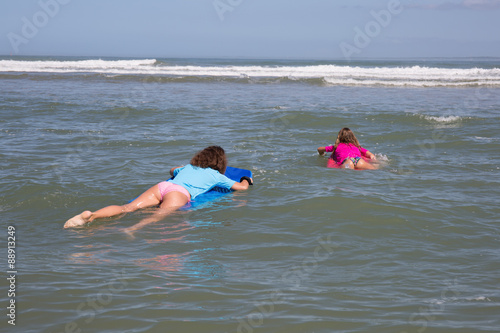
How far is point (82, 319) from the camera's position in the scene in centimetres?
376

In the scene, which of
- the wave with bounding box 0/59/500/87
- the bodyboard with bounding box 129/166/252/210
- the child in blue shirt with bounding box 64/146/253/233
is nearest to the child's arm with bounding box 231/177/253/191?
the child in blue shirt with bounding box 64/146/253/233

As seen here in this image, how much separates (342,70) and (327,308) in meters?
36.3

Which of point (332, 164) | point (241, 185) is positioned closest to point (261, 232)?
point (241, 185)

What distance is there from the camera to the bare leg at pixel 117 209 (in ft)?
19.8

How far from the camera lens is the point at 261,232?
591cm

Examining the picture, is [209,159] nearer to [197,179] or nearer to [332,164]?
[197,179]

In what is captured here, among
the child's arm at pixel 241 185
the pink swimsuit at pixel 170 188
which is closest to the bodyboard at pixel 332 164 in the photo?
the child's arm at pixel 241 185

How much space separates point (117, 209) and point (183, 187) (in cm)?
100

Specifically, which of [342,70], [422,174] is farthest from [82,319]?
[342,70]

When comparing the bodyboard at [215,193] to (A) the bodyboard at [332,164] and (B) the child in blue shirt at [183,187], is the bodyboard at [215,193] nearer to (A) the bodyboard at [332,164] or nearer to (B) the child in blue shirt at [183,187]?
(B) the child in blue shirt at [183,187]

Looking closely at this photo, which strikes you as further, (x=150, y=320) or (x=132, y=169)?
(x=132, y=169)

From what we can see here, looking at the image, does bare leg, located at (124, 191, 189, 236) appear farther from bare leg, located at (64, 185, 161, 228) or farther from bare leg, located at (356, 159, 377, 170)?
bare leg, located at (356, 159, 377, 170)

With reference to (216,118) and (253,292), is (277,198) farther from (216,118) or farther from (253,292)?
(216,118)

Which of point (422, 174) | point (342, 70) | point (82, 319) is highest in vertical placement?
point (342, 70)
